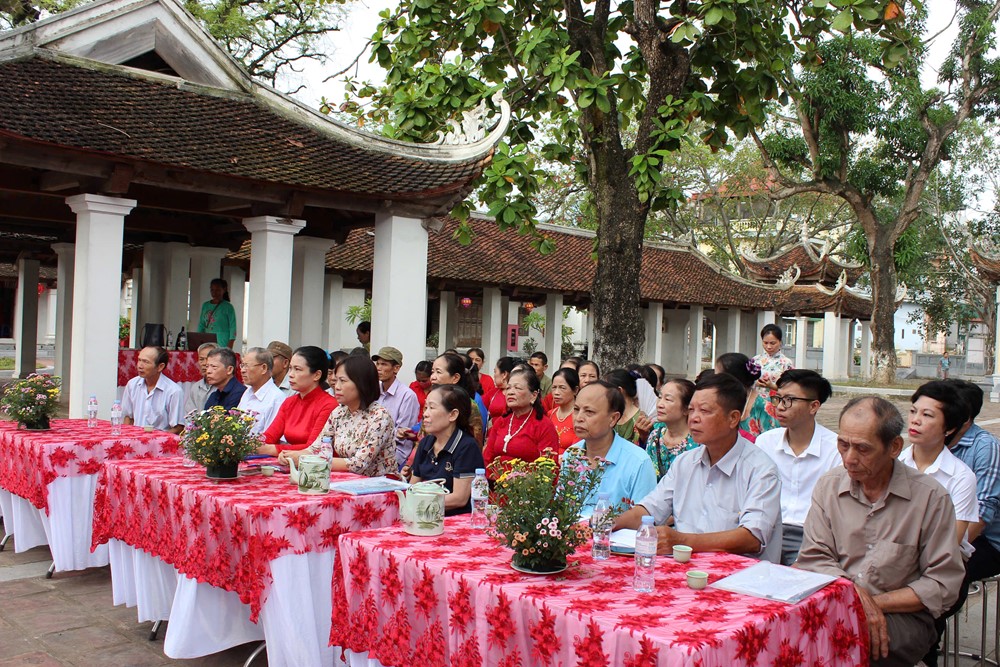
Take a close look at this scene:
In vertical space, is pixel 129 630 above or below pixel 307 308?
below

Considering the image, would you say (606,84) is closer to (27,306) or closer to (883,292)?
(27,306)

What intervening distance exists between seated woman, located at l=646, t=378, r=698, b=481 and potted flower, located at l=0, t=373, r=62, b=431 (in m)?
4.21

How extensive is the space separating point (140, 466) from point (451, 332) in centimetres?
1990

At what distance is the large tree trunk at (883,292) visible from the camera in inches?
937

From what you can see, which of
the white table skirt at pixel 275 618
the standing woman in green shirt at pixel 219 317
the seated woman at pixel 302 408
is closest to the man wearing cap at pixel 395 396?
the seated woman at pixel 302 408

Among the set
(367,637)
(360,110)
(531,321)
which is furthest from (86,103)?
(531,321)

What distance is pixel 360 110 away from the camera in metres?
11.5

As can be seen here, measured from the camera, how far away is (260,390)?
19.7 ft

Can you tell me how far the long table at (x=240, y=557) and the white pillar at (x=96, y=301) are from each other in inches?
193

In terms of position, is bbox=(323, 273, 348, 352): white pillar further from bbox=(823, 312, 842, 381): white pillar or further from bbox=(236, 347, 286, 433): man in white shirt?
bbox=(823, 312, 842, 381): white pillar

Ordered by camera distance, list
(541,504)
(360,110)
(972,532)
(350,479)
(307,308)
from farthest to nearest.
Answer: (307,308) → (360,110) → (350,479) → (972,532) → (541,504)

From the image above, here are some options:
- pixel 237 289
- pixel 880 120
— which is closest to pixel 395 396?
pixel 237 289

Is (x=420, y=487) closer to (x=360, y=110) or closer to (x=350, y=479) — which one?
(x=350, y=479)

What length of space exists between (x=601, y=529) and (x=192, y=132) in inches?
319
